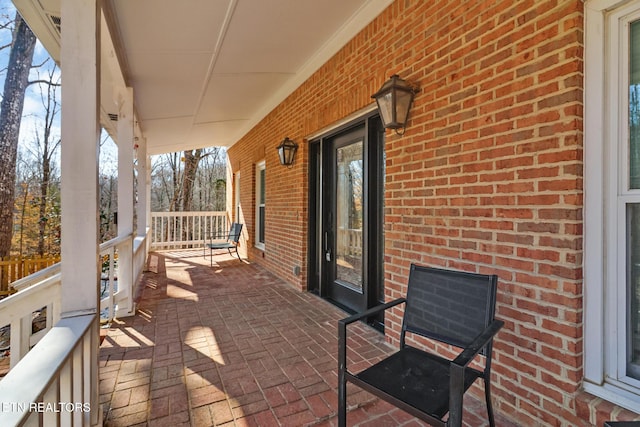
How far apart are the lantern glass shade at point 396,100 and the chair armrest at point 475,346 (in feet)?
4.98

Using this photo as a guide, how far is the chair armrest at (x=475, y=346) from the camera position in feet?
3.67

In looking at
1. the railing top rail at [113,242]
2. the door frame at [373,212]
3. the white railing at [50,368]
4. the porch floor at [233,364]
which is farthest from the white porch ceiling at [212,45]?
the porch floor at [233,364]

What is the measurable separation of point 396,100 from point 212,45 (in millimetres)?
1978

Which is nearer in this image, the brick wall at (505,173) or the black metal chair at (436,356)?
the black metal chair at (436,356)

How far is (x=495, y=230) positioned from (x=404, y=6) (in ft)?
6.03

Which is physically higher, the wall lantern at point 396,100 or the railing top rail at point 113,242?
the wall lantern at point 396,100

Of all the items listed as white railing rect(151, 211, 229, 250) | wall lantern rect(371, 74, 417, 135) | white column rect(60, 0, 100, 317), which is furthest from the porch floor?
white railing rect(151, 211, 229, 250)

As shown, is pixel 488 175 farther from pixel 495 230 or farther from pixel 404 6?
pixel 404 6

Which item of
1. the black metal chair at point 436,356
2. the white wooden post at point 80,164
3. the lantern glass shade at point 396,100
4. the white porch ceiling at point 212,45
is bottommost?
the black metal chair at point 436,356

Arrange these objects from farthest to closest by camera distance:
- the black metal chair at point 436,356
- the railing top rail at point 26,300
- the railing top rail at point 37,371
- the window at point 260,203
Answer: the window at point 260,203 → the railing top rail at point 26,300 → the black metal chair at point 436,356 → the railing top rail at point 37,371

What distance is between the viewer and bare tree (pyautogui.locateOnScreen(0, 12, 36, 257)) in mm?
5582

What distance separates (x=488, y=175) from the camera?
179cm

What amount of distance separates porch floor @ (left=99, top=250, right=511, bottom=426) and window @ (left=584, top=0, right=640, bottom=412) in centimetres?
64

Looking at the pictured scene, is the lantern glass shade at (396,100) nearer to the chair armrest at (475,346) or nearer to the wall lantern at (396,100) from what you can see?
the wall lantern at (396,100)
